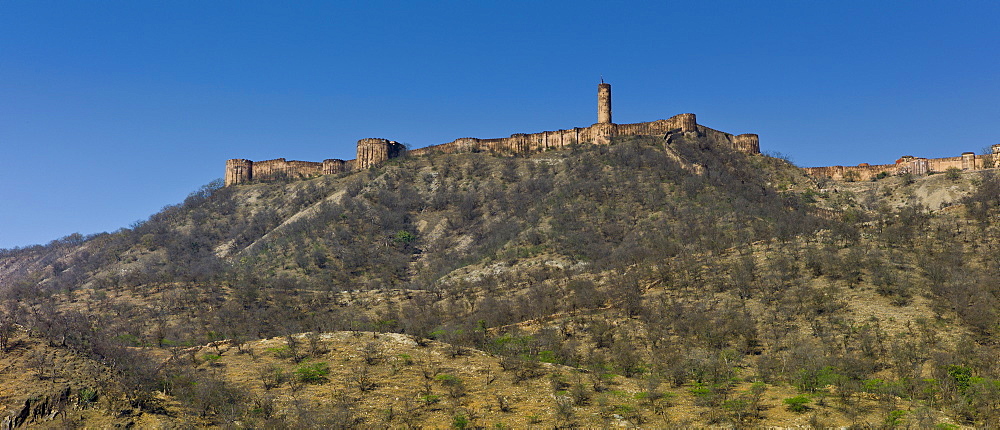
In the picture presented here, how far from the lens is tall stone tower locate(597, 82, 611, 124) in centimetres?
9744

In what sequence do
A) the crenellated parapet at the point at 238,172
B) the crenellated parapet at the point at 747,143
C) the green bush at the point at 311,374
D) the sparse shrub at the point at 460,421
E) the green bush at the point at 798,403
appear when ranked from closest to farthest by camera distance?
the sparse shrub at the point at 460,421, the green bush at the point at 798,403, the green bush at the point at 311,374, the crenellated parapet at the point at 747,143, the crenellated parapet at the point at 238,172

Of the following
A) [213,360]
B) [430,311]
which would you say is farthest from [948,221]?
[213,360]

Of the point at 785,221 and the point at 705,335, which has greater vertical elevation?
the point at 785,221

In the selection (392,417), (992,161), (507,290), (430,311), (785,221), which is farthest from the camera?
(992,161)

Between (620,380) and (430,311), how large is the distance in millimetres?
24142

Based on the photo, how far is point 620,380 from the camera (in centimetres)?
2570

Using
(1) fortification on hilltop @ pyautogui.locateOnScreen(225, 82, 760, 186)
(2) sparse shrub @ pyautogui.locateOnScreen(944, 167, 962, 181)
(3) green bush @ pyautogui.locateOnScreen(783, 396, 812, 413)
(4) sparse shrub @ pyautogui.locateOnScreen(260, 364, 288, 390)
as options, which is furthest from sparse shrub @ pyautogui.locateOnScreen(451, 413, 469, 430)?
(1) fortification on hilltop @ pyautogui.locateOnScreen(225, 82, 760, 186)

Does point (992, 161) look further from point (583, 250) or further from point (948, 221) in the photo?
point (583, 250)

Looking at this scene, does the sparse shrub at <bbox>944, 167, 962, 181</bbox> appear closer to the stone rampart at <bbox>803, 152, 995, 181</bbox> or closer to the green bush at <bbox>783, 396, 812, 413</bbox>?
the stone rampart at <bbox>803, 152, 995, 181</bbox>

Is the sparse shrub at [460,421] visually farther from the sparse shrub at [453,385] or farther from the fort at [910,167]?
the fort at [910,167]

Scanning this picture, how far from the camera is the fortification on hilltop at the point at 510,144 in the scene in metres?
91.1

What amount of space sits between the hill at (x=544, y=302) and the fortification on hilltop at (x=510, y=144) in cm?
305

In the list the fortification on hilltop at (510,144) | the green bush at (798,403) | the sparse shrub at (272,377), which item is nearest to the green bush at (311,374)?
the sparse shrub at (272,377)

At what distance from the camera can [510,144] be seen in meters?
101
